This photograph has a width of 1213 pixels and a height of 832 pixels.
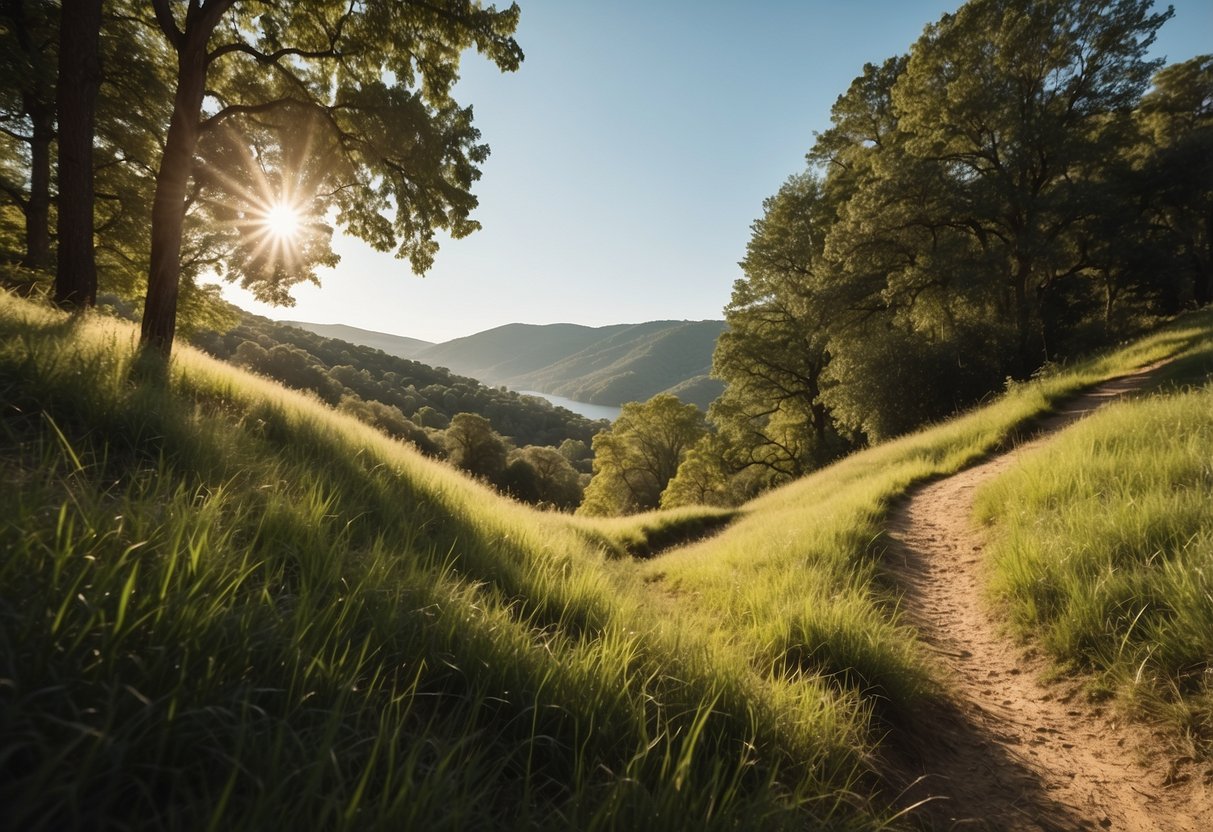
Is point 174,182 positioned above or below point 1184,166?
below

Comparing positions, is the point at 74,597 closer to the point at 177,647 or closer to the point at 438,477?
the point at 177,647

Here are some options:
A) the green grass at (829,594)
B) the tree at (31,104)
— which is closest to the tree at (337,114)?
the tree at (31,104)

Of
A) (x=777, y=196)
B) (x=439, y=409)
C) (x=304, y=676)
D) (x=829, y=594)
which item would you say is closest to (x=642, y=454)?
(x=777, y=196)

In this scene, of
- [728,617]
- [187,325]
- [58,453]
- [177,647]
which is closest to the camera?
[177,647]

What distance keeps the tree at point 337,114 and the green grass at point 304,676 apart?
5346 millimetres

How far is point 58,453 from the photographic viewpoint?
2.17 metres

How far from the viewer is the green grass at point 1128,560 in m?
2.48

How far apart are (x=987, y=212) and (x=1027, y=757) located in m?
20.3

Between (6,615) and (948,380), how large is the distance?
833 inches

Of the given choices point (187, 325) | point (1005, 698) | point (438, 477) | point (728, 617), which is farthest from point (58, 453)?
point (187, 325)

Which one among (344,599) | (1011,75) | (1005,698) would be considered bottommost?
(1005,698)

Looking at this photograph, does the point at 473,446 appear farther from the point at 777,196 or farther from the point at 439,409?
the point at 439,409

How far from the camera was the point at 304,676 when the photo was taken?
1265mm

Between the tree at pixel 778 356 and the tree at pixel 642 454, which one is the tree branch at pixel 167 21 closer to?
the tree at pixel 778 356
